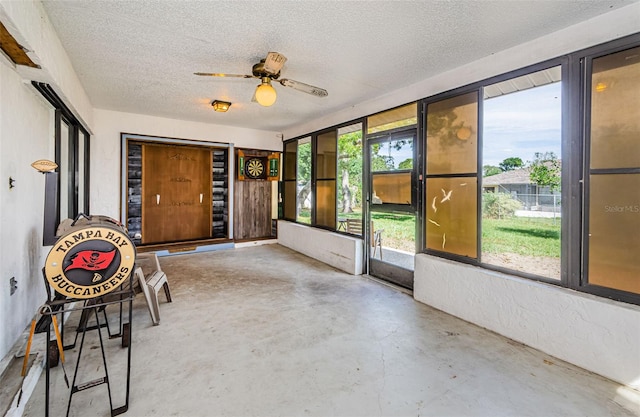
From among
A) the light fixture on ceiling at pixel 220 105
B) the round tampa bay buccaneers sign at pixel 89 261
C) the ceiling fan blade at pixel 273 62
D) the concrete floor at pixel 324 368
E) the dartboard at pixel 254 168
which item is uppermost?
the light fixture on ceiling at pixel 220 105

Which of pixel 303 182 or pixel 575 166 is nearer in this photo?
pixel 575 166

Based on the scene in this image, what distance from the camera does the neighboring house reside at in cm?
274

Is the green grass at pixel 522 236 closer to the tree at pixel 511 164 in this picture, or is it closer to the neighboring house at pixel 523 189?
the neighboring house at pixel 523 189

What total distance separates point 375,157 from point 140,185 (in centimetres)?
507

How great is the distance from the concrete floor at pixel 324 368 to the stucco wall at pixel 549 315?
115mm

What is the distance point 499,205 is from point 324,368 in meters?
2.40

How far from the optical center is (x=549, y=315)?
2.56 m

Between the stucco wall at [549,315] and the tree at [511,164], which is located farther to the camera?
the tree at [511,164]

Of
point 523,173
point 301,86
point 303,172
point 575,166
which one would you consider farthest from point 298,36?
point 303,172

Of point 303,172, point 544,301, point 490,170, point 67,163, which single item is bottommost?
point 544,301

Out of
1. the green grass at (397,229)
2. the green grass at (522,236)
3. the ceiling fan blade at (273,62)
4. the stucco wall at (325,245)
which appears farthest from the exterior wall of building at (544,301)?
the ceiling fan blade at (273,62)

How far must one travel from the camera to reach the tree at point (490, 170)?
10.2 ft

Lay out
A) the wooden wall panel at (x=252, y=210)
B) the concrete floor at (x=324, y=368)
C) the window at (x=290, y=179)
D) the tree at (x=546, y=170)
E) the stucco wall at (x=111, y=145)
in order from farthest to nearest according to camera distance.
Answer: the wooden wall panel at (x=252, y=210) → the window at (x=290, y=179) → the stucco wall at (x=111, y=145) → the tree at (x=546, y=170) → the concrete floor at (x=324, y=368)

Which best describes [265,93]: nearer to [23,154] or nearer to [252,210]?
[23,154]
